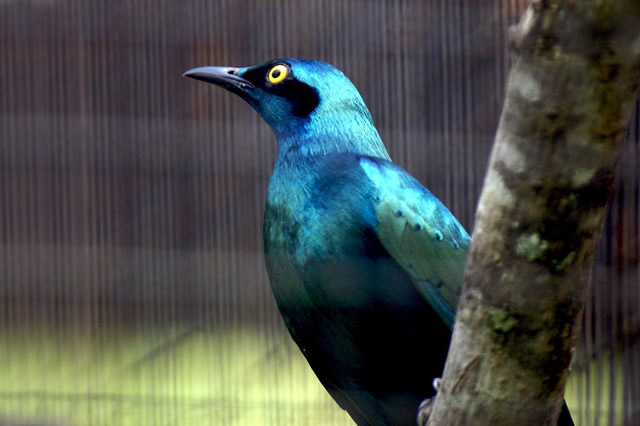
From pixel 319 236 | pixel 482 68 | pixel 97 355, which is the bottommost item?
pixel 97 355

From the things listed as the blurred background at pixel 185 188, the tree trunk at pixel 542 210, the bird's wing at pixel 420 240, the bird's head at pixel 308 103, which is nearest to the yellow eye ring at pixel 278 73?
the bird's head at pixel 308 103

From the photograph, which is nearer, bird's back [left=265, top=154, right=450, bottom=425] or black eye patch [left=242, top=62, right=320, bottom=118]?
bird's back [left=265, top=154, right=450, bottom=425]

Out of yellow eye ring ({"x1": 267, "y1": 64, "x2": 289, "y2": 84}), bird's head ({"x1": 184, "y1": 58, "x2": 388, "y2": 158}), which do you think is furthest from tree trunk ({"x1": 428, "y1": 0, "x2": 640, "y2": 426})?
yellow eye ring ({"x1": 267, "y1": 64, "x2": 289, "y2": 84})

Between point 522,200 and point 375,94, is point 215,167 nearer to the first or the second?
point 375,94

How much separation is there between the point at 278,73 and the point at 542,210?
3.56ft

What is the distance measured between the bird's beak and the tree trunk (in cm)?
104

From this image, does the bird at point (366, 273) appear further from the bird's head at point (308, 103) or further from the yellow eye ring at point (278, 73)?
the yellow eye ring at point (278, 73)

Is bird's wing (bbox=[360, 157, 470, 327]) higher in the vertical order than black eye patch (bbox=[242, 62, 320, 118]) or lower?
lower

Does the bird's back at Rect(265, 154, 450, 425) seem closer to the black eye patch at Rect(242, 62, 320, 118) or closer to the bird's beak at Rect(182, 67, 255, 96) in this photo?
the black eye patch at Rect(242, 62, 320, 118)

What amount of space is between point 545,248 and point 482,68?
1.32m

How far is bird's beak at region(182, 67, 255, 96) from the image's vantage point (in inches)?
77.3

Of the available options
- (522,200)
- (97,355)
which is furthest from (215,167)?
(522,200)

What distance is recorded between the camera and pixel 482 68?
2.21 m

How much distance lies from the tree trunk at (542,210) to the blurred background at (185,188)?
100 cm
